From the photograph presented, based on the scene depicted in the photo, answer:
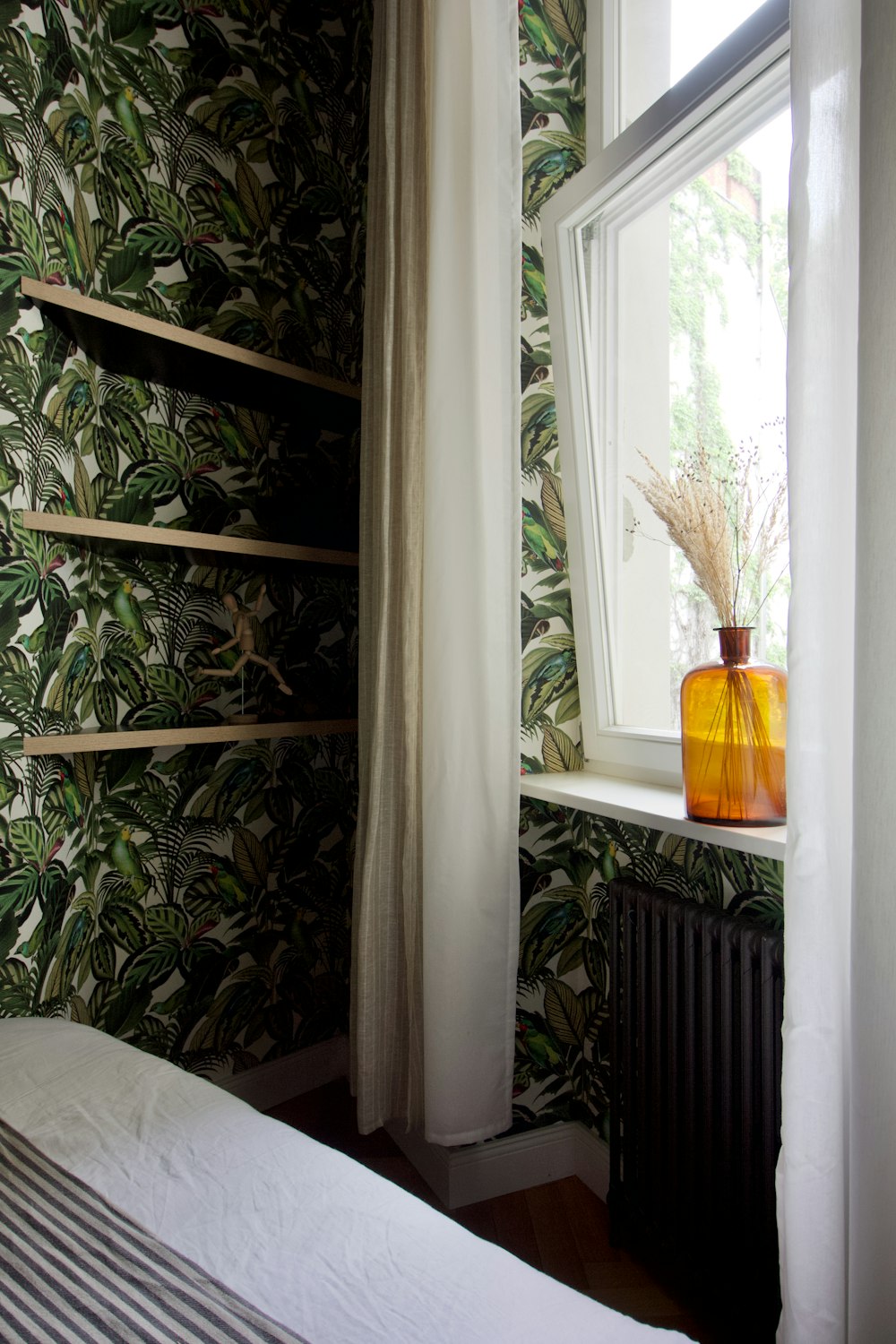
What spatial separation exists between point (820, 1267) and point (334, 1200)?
49 cm

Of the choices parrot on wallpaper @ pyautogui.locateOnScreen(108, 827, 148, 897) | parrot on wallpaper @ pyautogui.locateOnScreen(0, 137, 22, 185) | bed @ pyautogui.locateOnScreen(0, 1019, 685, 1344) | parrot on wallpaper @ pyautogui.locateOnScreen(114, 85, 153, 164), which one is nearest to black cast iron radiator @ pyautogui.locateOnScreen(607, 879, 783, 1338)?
bed @ pyautogui.locateOnScreen(0, 1019, 685, 1344)

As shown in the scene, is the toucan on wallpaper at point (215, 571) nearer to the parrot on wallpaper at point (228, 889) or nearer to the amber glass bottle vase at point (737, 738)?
the parrot on wallpaper at point (228, 889)

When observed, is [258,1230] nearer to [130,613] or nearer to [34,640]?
[34,640]

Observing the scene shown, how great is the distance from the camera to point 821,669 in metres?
0.84

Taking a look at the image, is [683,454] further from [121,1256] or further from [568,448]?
[121,1256]

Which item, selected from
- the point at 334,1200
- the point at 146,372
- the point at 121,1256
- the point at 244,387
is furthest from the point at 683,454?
the point at 121,1256

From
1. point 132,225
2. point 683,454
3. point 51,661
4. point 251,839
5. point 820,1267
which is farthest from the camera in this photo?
point 251,839

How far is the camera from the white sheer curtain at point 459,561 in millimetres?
1495

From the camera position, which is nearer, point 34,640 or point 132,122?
point 34,640

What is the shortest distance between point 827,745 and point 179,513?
1566mm

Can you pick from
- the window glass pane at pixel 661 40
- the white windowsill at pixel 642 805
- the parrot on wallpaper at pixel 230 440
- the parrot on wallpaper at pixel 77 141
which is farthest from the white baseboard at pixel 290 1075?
the window glass pane at pixel 661 40

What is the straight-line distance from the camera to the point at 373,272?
1.73 m

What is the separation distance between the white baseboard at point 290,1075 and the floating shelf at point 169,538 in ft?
4.21

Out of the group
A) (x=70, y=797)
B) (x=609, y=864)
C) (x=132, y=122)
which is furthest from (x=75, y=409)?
(x=609, y=864)
